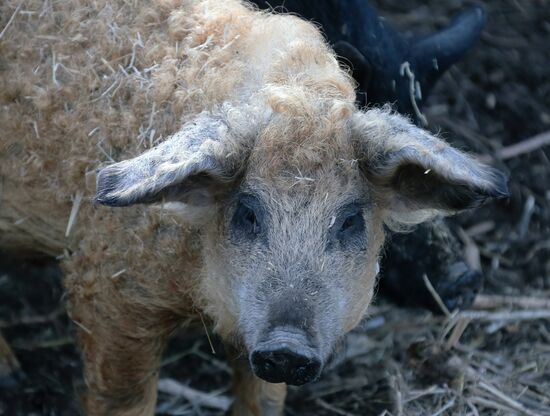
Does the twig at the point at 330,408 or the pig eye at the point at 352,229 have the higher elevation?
the pig eye at the point at 352,229

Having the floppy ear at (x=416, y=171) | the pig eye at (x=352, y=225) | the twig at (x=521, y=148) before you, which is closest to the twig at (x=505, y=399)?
the floppy ear at (x=416, y=171)

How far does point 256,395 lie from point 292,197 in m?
1.94

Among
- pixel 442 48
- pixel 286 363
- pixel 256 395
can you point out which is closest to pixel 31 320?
pixel 256 395

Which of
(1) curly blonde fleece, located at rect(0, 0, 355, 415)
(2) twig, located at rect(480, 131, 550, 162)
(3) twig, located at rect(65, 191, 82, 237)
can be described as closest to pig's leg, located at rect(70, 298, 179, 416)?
(1) curly blonde fleece, located at rect(0, 0, 355, 415)

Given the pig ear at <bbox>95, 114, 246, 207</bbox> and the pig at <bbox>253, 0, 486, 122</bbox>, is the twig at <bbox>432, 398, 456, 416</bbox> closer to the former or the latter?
the pig at <bbox>253, 0, 486, 122</bbox>

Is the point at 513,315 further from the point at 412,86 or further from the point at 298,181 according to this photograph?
the point at 298,181

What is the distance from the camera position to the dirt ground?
238 inches

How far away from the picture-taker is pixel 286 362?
3.90 meters

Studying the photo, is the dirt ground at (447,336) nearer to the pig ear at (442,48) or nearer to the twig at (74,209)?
the twig at (74,209)

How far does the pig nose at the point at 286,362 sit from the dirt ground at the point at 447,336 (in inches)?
49.6

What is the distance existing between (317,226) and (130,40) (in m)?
1.39

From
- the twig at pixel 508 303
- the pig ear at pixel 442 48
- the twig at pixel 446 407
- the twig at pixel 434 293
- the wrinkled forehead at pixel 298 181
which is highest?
the wrinkled forehead at pixel 298 181

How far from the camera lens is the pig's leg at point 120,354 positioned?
4.89 m

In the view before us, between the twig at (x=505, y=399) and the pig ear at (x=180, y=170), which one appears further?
the twig at (x=505, y=399)
